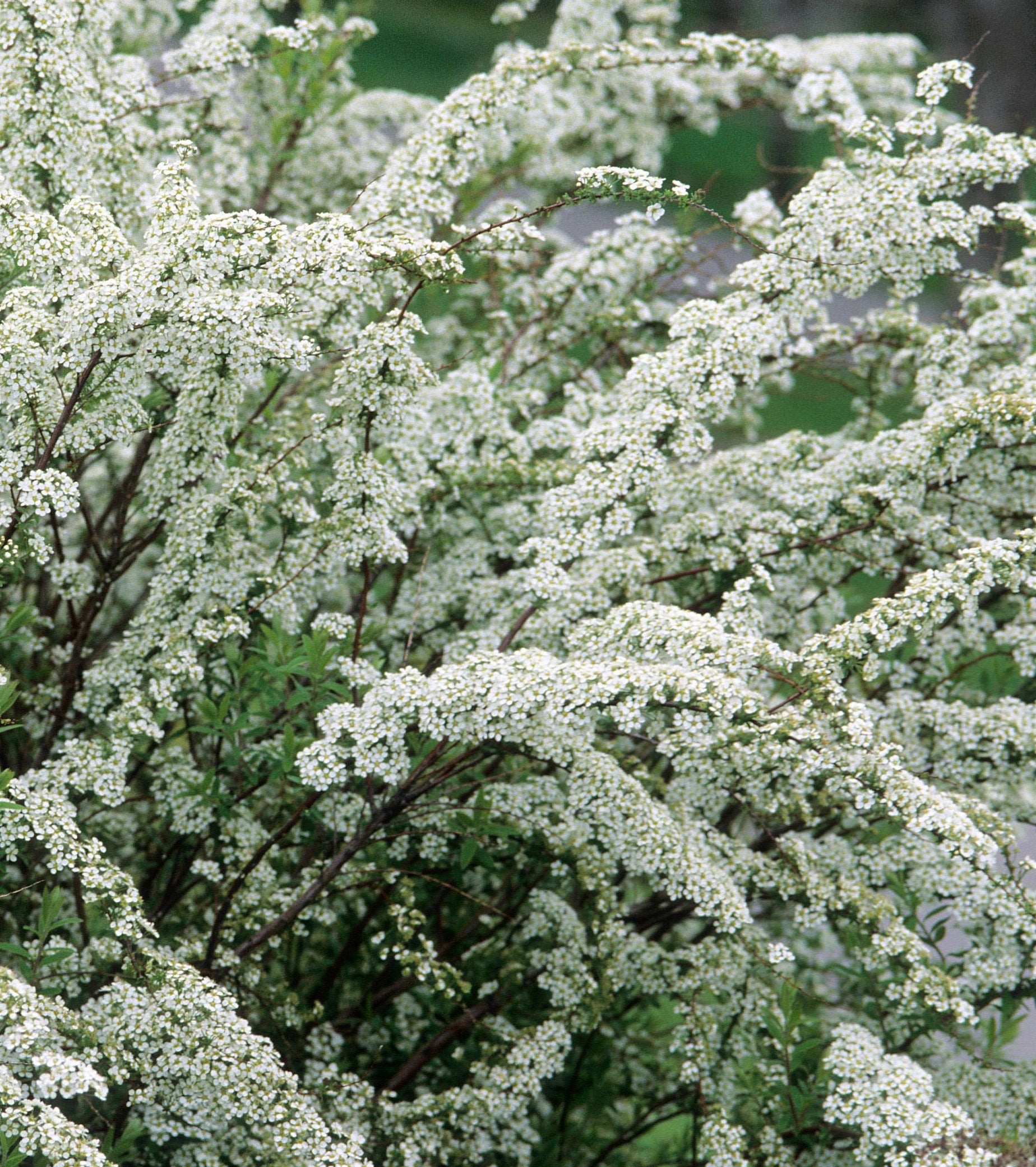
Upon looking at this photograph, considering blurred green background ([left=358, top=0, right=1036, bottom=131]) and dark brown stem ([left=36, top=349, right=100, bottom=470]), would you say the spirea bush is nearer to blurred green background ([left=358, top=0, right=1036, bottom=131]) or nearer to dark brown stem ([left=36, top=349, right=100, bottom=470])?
dark brown stem ([left=36, top=349, right=100, bottom=470])

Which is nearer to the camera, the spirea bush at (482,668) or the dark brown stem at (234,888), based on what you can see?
the spirea bush at (482,668)

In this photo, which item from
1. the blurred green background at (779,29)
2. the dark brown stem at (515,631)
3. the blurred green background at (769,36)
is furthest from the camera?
the blurred green background at (779,29)

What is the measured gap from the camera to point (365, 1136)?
4.06 m

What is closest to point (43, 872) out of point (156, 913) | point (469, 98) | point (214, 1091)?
point (156, 913)

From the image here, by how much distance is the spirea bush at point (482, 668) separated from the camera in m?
3.73

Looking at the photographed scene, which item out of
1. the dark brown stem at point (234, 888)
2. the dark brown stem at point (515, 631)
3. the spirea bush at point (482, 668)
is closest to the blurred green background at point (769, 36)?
the spirea bush at point (482, 668)

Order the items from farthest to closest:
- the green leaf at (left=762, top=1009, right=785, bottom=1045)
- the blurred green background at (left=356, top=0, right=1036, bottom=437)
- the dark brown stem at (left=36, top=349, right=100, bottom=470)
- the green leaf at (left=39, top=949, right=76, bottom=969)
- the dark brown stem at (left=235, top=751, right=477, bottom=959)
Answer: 1. the blurred green background at (left=356, top=0, right=1036, bottom=437)
2. the green leaf at (left=762, top=1009, right=785, bottom=1045)
3. the dark brown stem at (left=235, top=751, right=477, bottom=959)
4. the green leaf at (left=39, top=949, right=76, bottom=969)
5. the dark brown stem at (left=36, top=349, right=100, bottom=470)

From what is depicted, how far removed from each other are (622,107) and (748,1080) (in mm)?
4778

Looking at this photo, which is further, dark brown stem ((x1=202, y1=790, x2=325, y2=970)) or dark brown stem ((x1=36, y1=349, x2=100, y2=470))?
dark brown stem ((x1=202, y1=790, x2=325, y2=970))

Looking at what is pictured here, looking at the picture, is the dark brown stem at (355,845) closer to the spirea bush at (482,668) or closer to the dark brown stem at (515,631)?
the spirea bush at (482,668)

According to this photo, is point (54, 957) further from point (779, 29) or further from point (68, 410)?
point (779, 29)

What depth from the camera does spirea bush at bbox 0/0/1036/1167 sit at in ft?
12.2

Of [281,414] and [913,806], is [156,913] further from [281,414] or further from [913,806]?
[913,806]

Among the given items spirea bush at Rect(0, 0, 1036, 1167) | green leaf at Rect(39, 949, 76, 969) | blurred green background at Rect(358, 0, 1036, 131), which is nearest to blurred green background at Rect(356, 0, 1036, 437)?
blurred green background at Rect(358, 0, 1036, 131)
